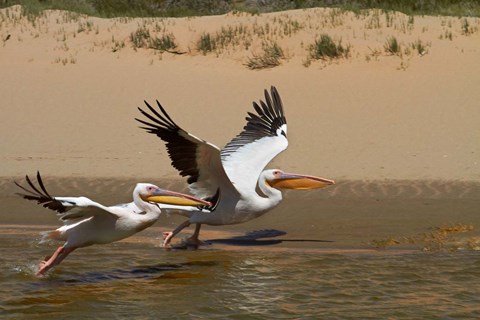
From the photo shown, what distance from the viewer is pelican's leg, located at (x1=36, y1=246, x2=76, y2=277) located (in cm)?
743

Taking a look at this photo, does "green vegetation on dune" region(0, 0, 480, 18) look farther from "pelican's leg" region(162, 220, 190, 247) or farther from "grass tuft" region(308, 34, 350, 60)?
"pelican's leg" region(162, 220, 190, 247)

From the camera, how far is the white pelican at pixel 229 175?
25.7 ft

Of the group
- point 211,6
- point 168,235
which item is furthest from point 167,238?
point 211,6

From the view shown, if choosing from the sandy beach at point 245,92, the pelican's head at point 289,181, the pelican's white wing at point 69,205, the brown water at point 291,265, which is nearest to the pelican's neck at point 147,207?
the pelican's white wing at point 69,205

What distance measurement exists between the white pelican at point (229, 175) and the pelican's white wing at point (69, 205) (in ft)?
2.62

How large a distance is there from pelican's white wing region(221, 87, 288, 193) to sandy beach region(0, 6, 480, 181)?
135 centimetres

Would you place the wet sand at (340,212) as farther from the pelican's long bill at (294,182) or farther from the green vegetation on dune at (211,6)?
the green vegetation on dune at (211,6)

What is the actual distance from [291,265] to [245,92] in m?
5.99

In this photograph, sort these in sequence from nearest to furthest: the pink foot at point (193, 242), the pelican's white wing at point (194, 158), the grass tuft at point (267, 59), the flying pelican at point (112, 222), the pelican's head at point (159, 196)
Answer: the flying pelican at point (112, 222) → the pelican's head at point (159, 196) → the pelican's white wing at point (194, 158) → the pink foot at point (193, 242) → the grass tuft at point (267, 59)

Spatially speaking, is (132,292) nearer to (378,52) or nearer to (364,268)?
(364,268)

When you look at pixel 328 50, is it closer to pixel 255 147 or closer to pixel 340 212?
pixel 340 212

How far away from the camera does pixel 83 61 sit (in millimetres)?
14891

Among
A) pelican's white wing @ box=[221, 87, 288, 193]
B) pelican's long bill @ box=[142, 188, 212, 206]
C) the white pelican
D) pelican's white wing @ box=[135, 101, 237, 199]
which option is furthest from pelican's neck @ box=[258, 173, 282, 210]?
pelican's long bill @ box=[142, 188, 212, 206]

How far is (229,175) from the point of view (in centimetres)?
873
